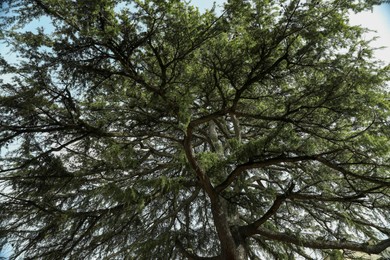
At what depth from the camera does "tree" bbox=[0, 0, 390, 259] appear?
379 centimetres

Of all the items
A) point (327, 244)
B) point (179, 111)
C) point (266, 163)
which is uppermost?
point (179, 111)

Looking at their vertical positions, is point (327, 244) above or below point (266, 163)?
Answer: below

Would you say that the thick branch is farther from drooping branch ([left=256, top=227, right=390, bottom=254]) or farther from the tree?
drooping branch ([left=256, top=227, right=390, bottom=254])

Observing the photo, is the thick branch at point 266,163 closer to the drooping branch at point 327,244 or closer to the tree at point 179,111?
the tree at point 179,111

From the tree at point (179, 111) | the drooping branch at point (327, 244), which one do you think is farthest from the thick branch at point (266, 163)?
the drooping branch at point (327, 244)

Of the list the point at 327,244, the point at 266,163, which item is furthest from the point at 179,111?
the point at 327,244

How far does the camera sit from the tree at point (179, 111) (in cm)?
379

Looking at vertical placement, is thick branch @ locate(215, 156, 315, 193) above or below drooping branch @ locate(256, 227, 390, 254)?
above

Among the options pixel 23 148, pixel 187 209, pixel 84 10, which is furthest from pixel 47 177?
pixel 187 209

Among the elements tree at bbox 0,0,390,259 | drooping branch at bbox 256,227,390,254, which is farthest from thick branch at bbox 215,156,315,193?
drooping branch at bbox 256,227,390,254

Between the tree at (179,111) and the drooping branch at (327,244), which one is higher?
the tree at (179,111)

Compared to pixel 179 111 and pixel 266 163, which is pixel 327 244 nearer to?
pixel 266 163

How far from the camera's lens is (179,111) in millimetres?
4141

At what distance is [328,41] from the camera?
405 centimetres
